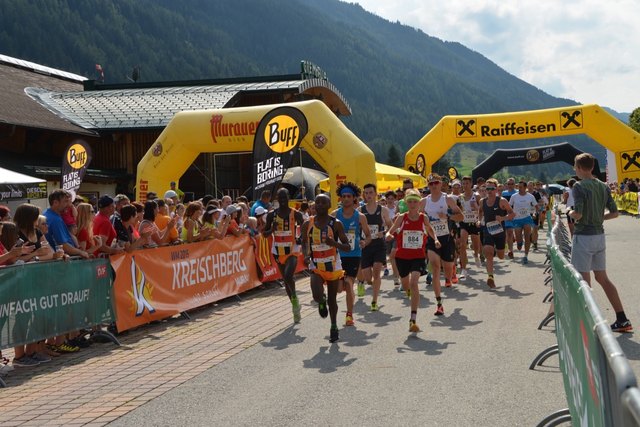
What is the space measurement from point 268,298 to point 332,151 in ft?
22.7

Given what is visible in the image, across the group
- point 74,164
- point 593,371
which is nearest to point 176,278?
point 74,164

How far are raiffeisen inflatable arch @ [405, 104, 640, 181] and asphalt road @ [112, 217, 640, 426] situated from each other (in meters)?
19.7

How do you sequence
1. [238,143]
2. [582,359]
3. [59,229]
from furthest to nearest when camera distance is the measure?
[238,143], [59,229], [582,359]

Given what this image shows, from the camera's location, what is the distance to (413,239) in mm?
9938

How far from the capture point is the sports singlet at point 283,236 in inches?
429

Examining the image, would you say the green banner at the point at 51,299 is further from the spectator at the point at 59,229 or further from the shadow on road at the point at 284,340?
the shadow on road at the point at 284,340

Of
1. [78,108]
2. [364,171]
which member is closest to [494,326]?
[364,171]

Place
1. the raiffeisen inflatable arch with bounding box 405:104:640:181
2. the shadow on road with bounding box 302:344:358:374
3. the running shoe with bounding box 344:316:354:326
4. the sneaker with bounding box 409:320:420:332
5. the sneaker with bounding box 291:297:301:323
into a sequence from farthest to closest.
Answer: the raiffeisen inflatable arch with bounding box 405:104:640:181, the sneaker with bounding box 291:297:301:323, the running shoe with bounding box 344:316:354:326, the sneaker with bounding box 409:320:420:332, the shadow on road with bounding box 302:344:358:374

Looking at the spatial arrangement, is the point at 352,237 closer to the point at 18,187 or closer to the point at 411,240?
Answer: the point at 411,240

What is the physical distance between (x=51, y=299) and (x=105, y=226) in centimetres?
170

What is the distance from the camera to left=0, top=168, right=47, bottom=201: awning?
12.8 meters

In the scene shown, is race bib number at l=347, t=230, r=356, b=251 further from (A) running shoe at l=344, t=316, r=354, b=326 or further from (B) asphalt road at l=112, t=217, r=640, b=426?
(B) asphalt road at l=112, t=217, r=640, b=426

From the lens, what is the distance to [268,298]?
1374cm

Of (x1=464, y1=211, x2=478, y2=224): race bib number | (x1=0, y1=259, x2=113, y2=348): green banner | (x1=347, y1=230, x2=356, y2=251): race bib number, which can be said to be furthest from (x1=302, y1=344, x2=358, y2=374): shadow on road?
(x1=464, y1=211, x2=478, y2=224): race bib number
